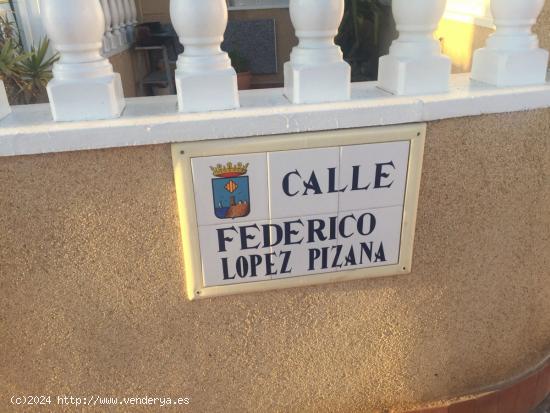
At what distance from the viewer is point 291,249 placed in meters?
1.45

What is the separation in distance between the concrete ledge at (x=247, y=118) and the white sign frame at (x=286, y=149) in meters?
0.02

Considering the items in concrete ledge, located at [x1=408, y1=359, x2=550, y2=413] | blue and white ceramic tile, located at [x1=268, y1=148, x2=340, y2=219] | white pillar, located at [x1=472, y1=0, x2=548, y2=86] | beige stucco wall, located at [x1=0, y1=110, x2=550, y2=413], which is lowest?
concrete ledge, located at [x1=408, y1=359, x2=550, y2=413]

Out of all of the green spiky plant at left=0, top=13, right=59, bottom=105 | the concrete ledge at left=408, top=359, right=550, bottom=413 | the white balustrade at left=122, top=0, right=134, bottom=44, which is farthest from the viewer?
the white balustrade at left=122, top=0, right=134, bottom=44

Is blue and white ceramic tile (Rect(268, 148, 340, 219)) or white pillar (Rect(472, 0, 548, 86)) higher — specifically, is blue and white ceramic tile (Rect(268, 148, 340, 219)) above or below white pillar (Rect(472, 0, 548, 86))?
below

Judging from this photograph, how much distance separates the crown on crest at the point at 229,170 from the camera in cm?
130

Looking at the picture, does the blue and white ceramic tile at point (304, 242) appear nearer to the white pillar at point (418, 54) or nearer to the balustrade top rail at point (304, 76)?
the balustrade top rail at point (304, 76)

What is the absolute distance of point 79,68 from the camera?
1256mm

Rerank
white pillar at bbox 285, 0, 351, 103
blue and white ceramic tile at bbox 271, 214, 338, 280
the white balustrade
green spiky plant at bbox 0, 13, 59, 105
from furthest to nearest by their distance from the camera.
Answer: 1. the white balustrade
2. green spiky plant at bbox 0, 13, 59, 105
3. blue and white ceramic tile at bbox 271, 214, 338, 280
4. white pillar at bbox 285, 0, 351, 103

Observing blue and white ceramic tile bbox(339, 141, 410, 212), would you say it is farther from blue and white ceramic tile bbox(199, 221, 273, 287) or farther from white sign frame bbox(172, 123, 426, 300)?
blue and white ceramic tile bbox(199, 221, 273, 287)

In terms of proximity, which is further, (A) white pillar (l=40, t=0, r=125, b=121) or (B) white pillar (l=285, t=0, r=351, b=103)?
(B) white pillar (l=285, t=0, r=351, b=103)

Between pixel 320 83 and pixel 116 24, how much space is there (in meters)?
3.09

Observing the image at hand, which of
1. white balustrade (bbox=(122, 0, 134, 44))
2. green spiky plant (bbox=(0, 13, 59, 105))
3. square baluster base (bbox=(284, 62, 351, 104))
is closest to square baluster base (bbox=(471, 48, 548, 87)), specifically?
square baluster base (bbox=(284, 62, 351, 104))

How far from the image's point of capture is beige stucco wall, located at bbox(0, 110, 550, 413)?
4.32ft

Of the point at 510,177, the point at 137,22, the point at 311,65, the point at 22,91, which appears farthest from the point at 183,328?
the point at 137,22
